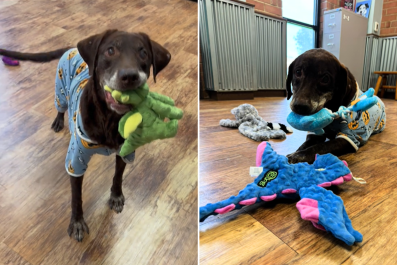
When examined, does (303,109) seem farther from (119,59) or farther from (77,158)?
(77,158)

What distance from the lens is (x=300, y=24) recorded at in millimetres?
4109

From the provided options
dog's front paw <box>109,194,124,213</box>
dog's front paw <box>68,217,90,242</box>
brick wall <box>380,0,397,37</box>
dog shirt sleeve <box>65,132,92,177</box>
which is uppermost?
dog shirt sleeve <box>65,132,92,177</box>

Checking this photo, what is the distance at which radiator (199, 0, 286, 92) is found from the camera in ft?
10.4

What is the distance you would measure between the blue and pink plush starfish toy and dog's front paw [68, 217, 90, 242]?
46cm

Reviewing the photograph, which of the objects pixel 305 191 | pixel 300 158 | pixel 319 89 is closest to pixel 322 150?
pixel 300 158

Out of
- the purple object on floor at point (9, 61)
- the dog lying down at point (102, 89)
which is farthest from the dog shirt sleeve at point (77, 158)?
the purple object on floor at point (9, 61)

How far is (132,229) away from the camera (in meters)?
0.99

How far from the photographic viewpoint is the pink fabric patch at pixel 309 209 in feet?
2.33

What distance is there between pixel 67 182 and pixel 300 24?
409 cm

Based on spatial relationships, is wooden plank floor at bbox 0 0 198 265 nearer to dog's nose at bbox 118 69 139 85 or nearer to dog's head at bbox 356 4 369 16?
dog's nose at bbox 118 69 139 85

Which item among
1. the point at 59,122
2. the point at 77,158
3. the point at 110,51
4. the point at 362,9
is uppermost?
the point at 110,51

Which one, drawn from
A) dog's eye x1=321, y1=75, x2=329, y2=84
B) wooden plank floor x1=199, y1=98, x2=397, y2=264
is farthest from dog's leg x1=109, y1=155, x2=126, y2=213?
dog's eye x1=321, y1=75, x2=329, y2=84

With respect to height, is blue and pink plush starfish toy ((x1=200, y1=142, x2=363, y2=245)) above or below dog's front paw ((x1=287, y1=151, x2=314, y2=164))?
above

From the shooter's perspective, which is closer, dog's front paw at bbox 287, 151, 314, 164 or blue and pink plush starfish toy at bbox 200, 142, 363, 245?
blue and pink plush starfish toy at bbox 200, 142, 363, 245
